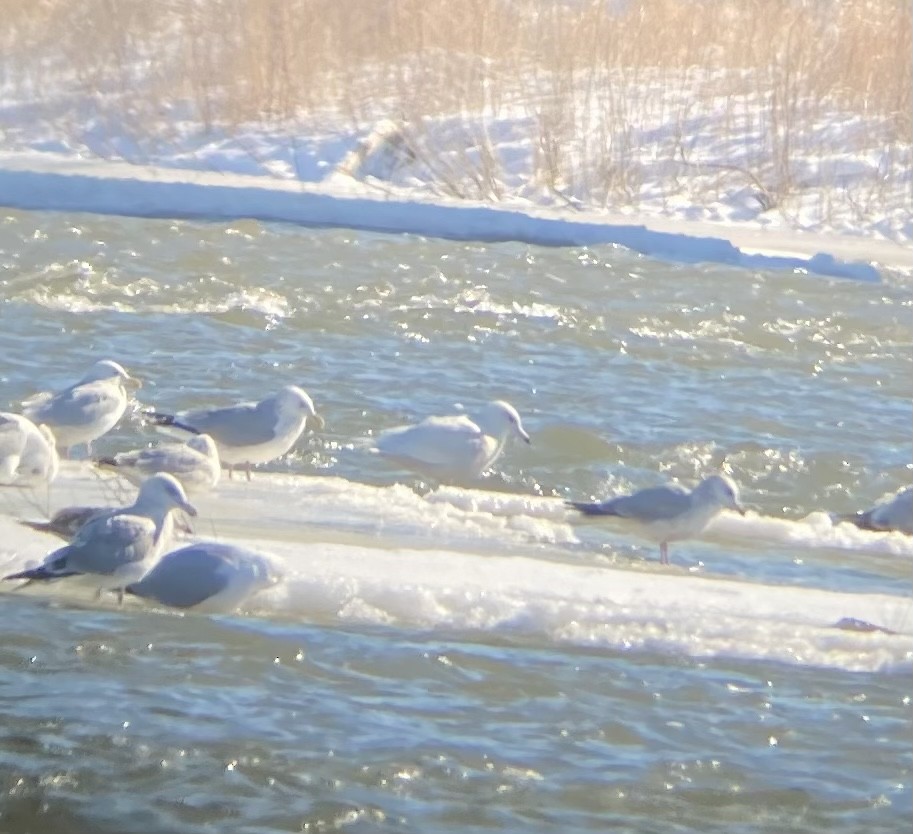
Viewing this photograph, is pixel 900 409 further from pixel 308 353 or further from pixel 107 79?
pixel 107 79

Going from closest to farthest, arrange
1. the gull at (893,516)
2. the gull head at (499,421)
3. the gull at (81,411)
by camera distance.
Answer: the gull at (893,516)
the gull at (81,411)
the gull head at (499,421)

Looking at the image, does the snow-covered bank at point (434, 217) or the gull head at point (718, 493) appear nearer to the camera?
the gull head at point (718, 493)

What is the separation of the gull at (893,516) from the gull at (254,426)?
183 cm

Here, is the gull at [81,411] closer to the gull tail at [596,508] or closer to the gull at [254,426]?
the gull at [254,426]

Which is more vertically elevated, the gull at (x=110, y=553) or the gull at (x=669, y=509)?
the gull at (x=110, y=553)

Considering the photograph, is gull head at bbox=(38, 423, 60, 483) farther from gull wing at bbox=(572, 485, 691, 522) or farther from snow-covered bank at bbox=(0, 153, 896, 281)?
snow-covered bank at bbox=(0, 153, 896, 281)

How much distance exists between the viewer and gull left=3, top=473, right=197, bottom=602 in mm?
4152

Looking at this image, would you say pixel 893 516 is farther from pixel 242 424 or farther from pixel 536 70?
pixel 536 70

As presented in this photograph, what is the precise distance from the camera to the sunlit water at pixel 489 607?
342 centimetres

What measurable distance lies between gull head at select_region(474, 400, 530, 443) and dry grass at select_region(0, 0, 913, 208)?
21.0 ft

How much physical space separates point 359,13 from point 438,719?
37.1 feet

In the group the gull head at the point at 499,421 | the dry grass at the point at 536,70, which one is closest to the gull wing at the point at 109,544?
the gull head at the point at 499,421

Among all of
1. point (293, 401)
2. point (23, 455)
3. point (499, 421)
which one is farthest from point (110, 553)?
point (499, 421)

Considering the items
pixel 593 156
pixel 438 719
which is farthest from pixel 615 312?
pixel 438 719
